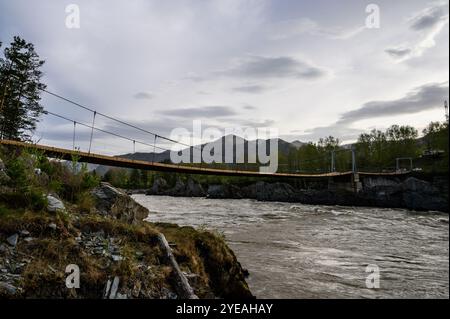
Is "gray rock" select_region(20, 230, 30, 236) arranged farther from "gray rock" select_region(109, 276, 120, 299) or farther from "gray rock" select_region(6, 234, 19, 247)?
"gray rock" select_region(109, 276, 120, 299)

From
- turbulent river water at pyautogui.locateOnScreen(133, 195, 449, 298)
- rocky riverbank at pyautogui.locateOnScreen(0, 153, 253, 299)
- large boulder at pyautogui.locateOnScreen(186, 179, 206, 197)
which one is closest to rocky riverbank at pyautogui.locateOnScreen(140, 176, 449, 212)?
large boulder at pyautogui.locateOnScreen(186, 179, 206, 197)

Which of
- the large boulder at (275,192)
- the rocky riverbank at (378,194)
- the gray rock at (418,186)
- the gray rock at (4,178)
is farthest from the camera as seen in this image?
the large boulder at (275,192)

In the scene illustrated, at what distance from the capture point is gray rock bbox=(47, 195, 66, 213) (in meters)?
6.11

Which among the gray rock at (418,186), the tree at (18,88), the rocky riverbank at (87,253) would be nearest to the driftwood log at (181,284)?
the rocky riverbank at (87,253)

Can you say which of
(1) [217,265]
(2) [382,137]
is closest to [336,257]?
(1) [217,265]

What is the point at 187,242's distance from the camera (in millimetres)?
7199

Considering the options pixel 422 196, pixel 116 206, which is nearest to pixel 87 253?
pixel 116 206

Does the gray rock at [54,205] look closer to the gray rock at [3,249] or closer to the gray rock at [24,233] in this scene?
the gray rock at [24,233]

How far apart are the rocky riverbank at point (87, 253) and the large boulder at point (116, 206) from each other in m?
0.05

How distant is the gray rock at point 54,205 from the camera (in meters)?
6.11
